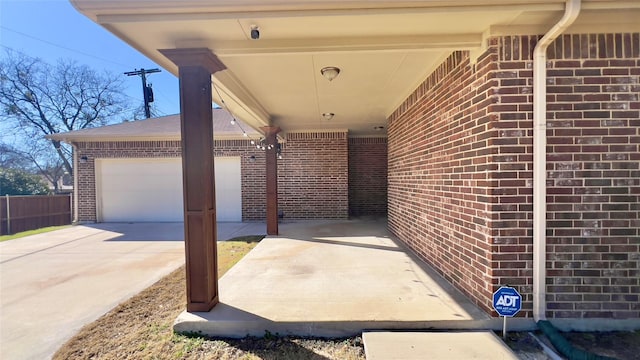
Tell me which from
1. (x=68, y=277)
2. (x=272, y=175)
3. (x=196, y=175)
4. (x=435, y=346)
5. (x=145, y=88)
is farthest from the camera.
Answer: (x=145, y=88)

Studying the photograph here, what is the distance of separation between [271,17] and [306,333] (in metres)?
2.75

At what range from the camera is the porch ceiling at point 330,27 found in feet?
7.11

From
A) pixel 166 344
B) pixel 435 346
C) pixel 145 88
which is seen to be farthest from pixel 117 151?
pixel 435 346

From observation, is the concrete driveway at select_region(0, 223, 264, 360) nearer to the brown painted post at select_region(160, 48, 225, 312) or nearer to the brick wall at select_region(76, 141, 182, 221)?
the brown painted post at select_region(160, 48, 225, 312)

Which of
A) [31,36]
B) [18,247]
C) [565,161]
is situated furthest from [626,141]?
[31,36]

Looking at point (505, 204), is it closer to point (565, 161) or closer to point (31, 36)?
point (565, 161)

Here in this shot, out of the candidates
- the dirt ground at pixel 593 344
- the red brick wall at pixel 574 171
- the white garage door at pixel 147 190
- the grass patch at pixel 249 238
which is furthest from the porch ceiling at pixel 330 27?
the white garage door at pixel 147 190

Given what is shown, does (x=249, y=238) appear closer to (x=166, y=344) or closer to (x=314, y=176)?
(x=314, y=176)

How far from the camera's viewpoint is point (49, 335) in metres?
2.74

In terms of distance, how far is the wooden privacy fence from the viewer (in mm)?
9195

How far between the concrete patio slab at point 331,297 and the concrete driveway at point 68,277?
4.33 ft

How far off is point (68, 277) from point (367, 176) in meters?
8.02

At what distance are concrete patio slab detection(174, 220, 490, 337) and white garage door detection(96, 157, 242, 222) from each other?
5068mm

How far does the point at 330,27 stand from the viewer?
2.46m
